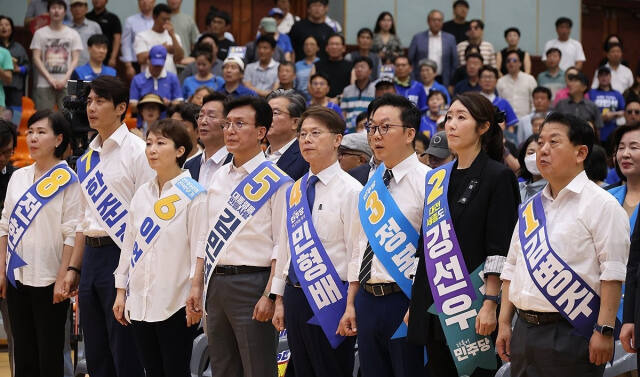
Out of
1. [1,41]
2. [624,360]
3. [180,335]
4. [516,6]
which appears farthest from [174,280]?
[516,6]

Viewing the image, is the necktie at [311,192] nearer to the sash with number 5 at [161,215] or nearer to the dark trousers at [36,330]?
the sash with number 5 at [161,215]

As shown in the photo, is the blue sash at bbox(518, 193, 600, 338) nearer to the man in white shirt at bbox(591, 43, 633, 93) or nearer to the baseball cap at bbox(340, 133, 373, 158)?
the baseball cap at bbox(340, 133, 373, 158)

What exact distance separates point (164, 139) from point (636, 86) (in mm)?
8450

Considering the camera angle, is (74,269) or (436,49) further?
(436,49)

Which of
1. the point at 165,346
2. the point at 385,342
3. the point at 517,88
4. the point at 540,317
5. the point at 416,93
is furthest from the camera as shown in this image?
the point at 517,88

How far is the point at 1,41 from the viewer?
9516 millimetres

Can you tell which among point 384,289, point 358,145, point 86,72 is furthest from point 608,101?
point 384,289

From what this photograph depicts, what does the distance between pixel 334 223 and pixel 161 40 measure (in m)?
6.40

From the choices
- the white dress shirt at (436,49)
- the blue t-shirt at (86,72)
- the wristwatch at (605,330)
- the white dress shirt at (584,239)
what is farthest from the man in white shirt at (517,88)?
the wristwatch at (605,330)

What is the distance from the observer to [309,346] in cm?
392

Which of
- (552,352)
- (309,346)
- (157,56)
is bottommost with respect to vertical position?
(309,346)

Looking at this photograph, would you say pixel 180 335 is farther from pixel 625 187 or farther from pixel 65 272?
pixel 625 187

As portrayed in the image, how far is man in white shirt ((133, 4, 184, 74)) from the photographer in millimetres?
9727

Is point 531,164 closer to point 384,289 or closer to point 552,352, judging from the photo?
point 384,289
